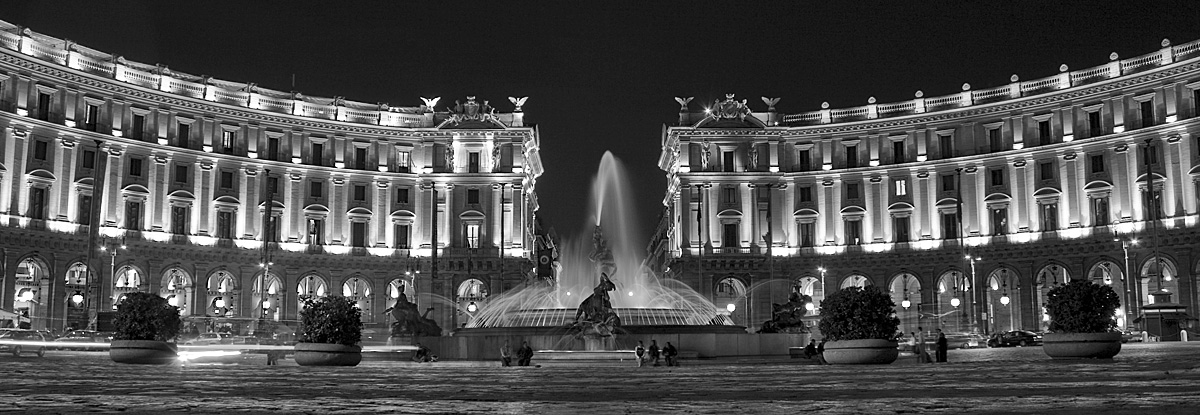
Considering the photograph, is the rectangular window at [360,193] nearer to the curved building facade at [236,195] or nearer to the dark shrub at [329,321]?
the curved building facade at [236,195]

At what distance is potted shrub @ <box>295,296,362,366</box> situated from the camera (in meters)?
24.4

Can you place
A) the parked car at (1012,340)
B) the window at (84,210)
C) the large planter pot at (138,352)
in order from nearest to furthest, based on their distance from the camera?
the large planter pot at (138,352) → the parked car at (1012,340) → the window at (84,210)

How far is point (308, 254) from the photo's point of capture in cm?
6944

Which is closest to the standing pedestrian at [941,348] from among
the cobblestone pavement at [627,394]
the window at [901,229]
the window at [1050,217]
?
the cobblestone pavement at [627,394]

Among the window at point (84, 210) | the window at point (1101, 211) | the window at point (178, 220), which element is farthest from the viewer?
the window at point (178, 220)

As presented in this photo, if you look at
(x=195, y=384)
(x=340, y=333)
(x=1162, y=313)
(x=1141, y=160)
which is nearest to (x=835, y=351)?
(x=340, y=333)

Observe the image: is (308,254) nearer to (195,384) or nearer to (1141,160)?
(1141,160)

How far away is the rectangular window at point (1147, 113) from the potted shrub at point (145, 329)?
54.7 metres

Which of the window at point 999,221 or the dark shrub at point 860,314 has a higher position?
the window at point 999,221

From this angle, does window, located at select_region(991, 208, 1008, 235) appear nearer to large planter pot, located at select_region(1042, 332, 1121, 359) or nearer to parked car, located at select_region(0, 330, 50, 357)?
large planter pot, located at select_region(1042, 332, 1121, 359)

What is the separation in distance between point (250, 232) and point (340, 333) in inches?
1812

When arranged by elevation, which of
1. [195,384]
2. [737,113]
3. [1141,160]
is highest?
[737,113]

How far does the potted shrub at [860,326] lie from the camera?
2217 centimetres

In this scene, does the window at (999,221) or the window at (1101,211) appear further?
the window at (999,221)
